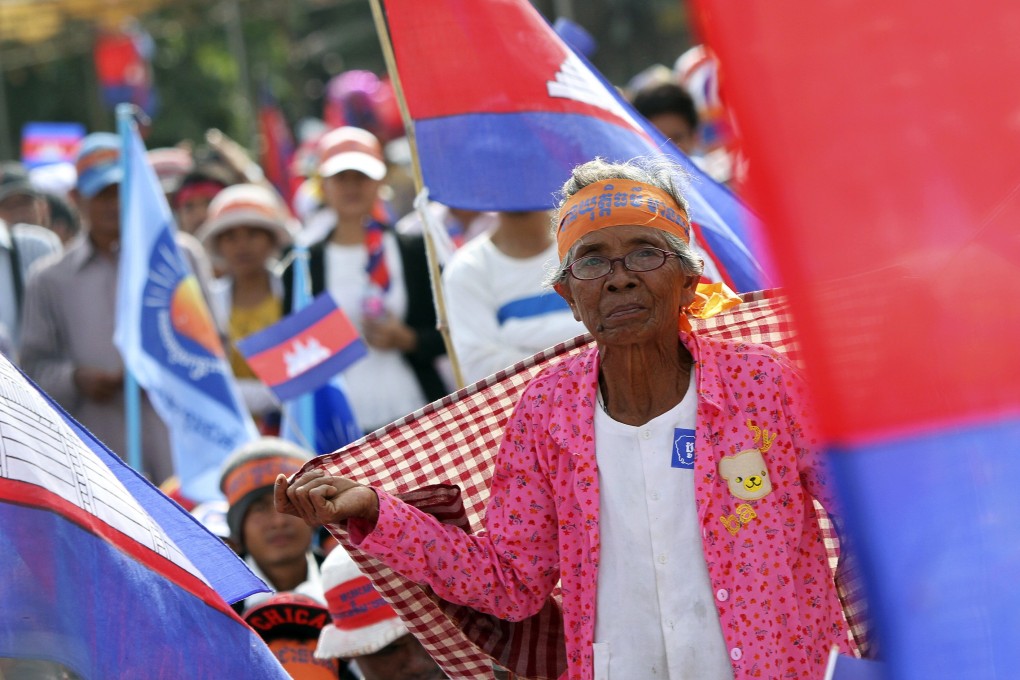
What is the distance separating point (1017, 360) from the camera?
2.29 meters

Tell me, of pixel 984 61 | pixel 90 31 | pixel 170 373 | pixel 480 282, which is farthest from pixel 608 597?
Answer: pixel 90 31

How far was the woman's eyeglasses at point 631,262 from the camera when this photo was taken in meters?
3.36

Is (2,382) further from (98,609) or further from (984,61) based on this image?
(984,61)

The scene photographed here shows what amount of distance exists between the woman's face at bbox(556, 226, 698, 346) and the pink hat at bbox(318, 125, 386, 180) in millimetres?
4280

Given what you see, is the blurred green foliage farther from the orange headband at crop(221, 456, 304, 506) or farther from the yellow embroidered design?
the yellow embroidered design

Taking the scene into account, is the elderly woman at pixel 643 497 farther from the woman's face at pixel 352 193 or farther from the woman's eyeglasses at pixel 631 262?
the woman's face at pixel 352 193

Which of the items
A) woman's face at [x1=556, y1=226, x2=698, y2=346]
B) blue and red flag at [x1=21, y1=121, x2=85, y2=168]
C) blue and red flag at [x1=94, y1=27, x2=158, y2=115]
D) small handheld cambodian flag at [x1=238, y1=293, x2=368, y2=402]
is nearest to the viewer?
woman's face at [x1=556, y1=226, x2=698, y2=346]

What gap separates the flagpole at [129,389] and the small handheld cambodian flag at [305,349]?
0.82m

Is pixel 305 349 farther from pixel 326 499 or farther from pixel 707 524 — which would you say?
pixel 707 524

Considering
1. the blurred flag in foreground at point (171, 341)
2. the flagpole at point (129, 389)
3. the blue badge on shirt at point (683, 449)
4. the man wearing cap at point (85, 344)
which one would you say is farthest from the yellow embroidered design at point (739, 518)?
the man wearing cap at point (85, 344)

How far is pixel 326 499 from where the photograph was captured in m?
3.42

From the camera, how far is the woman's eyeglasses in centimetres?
336

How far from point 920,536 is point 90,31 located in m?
24.8

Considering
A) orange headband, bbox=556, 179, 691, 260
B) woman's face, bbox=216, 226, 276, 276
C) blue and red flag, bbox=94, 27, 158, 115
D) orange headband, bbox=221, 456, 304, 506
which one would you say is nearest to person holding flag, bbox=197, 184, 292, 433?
woman's face, bbox=216, 226, 276, 276
